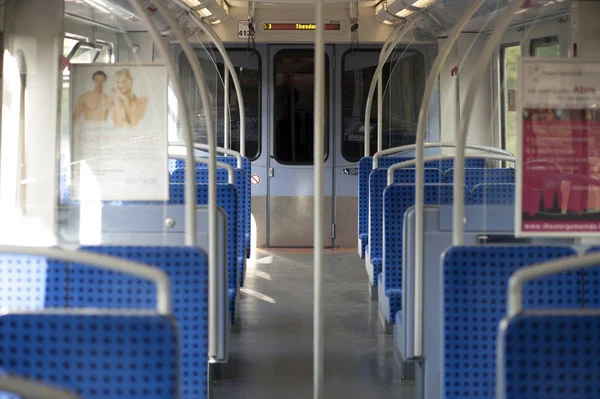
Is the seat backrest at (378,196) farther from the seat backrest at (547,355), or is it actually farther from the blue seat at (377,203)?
the seat backrest at (547,355)

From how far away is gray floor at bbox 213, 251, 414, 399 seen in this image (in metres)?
4.73

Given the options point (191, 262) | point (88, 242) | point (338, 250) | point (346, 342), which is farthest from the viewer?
point (338, 250)

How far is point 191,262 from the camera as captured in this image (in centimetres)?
330

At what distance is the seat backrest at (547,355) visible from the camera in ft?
6.62

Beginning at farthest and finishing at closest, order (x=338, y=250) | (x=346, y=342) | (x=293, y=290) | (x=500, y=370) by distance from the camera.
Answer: (x=338, y=250), (x=293, y=290), (x=346, y=342), (x=500, y=370)

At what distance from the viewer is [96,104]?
359 centimetres

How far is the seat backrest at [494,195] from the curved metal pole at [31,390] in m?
2.60

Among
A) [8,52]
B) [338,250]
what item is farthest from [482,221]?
[338,250]

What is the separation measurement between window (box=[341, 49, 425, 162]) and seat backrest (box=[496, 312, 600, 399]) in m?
A: 6.71

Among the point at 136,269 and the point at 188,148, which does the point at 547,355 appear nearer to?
the point at 136,269

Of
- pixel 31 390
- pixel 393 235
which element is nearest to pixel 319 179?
pixel 393 235

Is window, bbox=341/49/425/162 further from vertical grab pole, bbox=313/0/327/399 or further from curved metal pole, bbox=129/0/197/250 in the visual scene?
vertical grab pole, bbox=313/0/327/399

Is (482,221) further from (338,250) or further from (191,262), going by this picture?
(338,250)

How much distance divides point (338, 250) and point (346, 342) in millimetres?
4501
